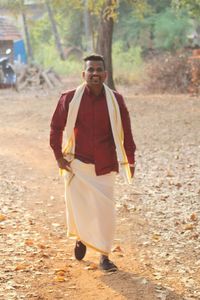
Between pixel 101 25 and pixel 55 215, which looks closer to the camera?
→ pixel 55 215

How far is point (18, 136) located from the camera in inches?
563

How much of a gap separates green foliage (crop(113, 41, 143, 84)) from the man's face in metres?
22.2

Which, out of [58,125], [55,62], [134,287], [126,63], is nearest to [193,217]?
[134,287]

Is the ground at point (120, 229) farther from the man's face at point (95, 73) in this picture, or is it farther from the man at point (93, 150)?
the man's face at point (95, 73)

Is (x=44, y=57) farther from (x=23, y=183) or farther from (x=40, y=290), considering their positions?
(x=40, y=290)

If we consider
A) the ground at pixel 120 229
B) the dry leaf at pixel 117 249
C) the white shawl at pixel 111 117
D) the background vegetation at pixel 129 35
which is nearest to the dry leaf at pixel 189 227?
the ground at pixel 120 229

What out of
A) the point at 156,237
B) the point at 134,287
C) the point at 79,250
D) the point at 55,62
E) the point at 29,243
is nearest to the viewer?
the point at 134,287

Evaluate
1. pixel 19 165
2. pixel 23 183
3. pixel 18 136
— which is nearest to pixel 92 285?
pixel 23 183

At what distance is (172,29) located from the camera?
31.1 meters

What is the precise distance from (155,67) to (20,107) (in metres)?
5.76

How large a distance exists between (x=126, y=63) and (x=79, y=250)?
2805cm

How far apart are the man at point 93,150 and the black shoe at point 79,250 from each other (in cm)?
21

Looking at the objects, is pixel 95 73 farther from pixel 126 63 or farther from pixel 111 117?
pixel 126 63

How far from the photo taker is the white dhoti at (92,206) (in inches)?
201
